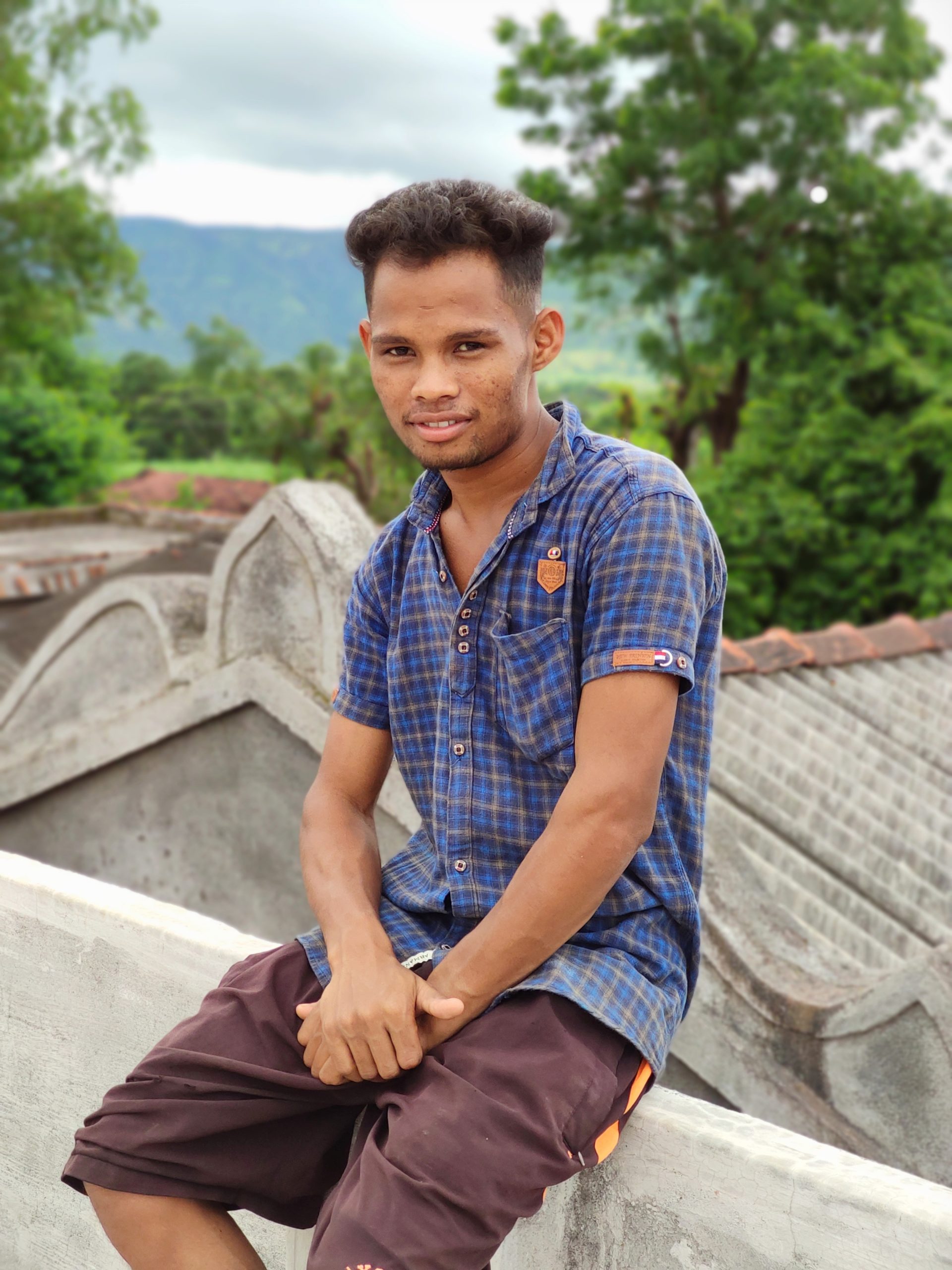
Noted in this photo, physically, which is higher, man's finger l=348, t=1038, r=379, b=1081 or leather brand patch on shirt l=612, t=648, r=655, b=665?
leather brand patch on shirt l=612, t=648, r=655, b=665

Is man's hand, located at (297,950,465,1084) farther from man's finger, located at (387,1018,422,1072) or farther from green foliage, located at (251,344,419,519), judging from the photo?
green foliage, located at (251,344,419,519)

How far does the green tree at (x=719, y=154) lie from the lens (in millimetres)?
15508

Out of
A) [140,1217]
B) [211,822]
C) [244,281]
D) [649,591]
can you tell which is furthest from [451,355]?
[244,281]

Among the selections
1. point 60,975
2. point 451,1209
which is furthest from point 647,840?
point 60,975

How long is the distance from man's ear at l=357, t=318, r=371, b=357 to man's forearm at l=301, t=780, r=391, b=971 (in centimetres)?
77

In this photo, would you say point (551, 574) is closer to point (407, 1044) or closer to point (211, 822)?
point (407, 1044)

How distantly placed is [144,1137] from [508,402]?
3.92ft

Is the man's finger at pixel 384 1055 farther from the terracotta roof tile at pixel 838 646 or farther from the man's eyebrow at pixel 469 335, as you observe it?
the terracotta roof tile at pixel 838 646

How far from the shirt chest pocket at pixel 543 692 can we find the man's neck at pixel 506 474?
25 cm

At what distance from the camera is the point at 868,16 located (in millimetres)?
16531

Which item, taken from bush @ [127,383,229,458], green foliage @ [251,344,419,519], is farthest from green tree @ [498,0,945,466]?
bush @ [127,383,229,458]

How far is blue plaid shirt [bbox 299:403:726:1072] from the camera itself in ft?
5.84

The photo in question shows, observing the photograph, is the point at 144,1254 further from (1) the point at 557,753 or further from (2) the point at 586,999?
(1) the point at 557,753

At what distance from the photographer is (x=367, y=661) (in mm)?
2164
